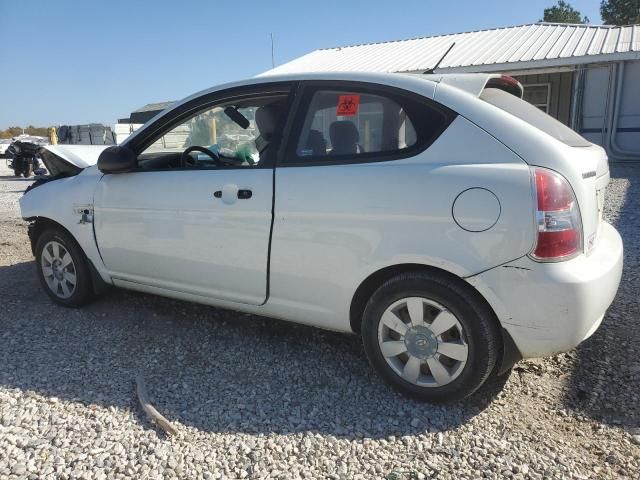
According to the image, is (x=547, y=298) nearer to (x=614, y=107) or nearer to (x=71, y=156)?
(x=71, y=156)

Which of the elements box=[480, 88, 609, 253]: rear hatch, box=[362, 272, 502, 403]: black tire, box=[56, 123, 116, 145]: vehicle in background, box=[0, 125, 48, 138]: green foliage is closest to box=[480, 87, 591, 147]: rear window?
box=[480, 88, 609, 253]: rear hatch

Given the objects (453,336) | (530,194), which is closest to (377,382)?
(453,336)

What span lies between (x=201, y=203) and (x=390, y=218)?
1213 mm

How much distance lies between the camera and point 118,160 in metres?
3.32

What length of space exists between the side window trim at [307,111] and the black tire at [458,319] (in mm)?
625

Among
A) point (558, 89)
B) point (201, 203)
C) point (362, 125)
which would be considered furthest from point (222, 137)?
point (558, 89)

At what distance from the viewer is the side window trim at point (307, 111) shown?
2.54m

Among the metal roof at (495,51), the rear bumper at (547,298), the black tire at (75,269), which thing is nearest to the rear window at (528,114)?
the rear bumper at (547,298)

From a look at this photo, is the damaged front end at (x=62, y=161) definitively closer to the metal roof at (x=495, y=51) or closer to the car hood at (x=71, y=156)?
the car hood at (x=71, y=156)

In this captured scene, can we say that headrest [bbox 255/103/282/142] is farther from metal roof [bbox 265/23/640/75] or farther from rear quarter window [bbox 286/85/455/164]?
metal roof [bbox 265/23/640/75]

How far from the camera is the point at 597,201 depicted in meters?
2.54

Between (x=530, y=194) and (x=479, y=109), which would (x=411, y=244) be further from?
(x=479, y=109)

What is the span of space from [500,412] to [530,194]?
1.14m

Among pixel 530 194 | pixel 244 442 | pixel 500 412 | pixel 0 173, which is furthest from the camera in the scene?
pixel 0 173
